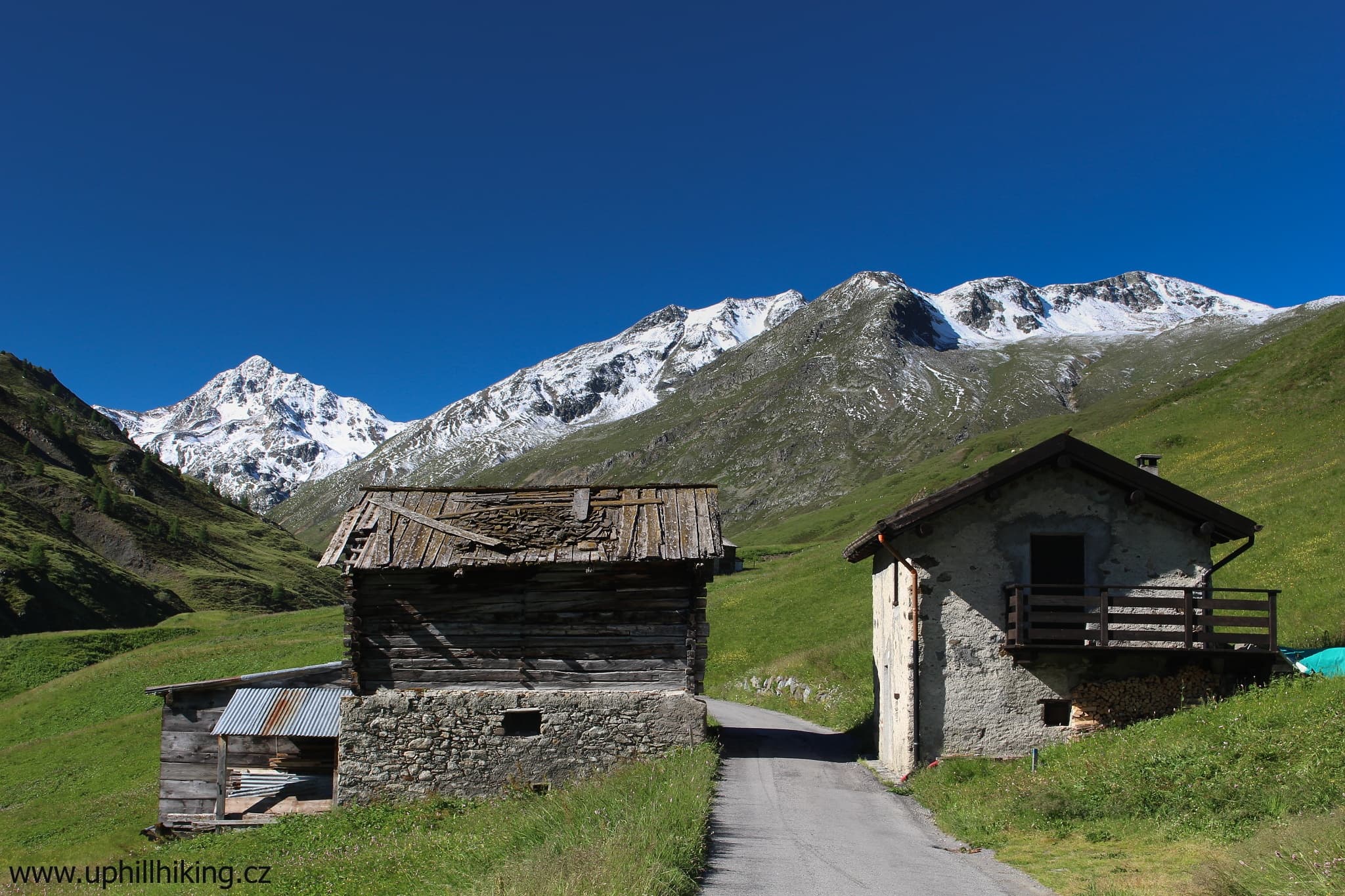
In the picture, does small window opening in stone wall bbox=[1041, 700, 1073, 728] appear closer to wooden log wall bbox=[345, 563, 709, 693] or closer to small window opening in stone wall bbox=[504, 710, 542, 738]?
wooden log wall bbox=[345, 563, 709, 693]

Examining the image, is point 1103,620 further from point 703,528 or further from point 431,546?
point 431,546

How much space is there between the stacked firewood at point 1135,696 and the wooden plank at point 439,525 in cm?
1408

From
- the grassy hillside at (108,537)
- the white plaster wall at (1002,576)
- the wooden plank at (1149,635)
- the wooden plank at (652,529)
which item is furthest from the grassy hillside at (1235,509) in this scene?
the grassy hillside at (108,537)

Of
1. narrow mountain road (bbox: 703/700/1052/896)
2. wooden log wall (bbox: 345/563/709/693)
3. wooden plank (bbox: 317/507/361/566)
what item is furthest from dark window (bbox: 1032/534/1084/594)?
wooden plank (bbox: 317/507/361/566)

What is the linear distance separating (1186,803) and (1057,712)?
6.11 metres

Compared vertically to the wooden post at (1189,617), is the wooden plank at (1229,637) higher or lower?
lower

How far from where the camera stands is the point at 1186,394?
214 feet

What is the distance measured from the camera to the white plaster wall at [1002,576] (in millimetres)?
19469

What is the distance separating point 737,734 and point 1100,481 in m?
12.7

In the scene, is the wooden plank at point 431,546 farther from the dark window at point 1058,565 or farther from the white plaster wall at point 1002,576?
the dark window at point 1058,565

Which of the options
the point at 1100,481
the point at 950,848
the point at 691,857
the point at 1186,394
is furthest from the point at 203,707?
the point at 1186,394

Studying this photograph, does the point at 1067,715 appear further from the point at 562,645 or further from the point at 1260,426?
the point at 1260,426

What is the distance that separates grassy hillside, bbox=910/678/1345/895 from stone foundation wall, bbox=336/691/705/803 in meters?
6.19

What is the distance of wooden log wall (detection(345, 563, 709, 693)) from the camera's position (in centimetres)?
2116
